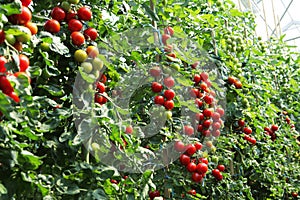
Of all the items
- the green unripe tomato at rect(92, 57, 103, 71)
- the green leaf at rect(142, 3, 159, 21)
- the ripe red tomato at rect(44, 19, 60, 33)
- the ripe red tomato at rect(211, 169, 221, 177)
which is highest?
the green leaf at rect(142, 3, 159, 21)

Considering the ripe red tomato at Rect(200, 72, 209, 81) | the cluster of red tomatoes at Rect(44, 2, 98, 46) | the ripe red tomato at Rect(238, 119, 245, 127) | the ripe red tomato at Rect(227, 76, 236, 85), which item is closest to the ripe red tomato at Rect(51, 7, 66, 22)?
the cluster of red tomatoes at Rect(44, 2, 98, 46)

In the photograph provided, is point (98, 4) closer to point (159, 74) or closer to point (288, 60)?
point (159, 74)

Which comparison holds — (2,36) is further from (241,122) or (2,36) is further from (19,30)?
(241,122)

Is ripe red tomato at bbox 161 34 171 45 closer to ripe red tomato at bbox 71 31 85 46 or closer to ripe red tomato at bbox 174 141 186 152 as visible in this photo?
ripe red tomato at bbox 174 141 186 152

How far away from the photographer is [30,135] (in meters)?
0.82

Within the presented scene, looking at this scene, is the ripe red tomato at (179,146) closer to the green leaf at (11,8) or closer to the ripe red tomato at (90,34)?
the ripe red tomato at (90,34)

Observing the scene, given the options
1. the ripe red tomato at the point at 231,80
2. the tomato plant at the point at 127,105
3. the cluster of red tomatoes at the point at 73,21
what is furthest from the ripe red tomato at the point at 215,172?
the cluster of red tomatoes at the point at 73,21

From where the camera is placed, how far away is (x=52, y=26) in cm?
103

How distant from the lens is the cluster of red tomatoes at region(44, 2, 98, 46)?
105 cm

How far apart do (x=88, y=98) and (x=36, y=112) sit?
0.76 feet

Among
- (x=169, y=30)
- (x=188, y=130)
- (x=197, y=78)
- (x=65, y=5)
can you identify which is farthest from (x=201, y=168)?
(x=65, y=5)

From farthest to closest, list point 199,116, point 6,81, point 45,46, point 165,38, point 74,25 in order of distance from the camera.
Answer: point 199,116, point 165,38, point 74,25, point 45,46, point 6,81

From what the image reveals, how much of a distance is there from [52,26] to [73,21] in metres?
0.08

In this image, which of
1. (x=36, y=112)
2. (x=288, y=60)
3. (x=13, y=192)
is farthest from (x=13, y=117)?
(x=288, y=60)
